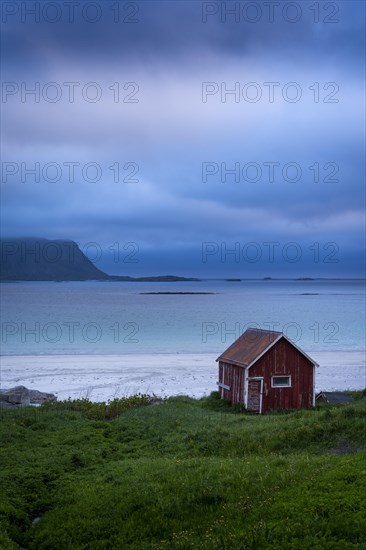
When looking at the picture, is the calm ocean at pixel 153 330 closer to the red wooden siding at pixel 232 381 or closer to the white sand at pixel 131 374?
the white sand at pixel 131 374

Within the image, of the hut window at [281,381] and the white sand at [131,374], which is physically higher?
the hut window at [281,381]

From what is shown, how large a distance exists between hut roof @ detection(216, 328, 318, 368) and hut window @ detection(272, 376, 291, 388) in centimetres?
174

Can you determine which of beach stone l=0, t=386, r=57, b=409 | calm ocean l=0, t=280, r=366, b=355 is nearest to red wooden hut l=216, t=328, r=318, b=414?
beach stone l=0, t=386, r=57, b=409

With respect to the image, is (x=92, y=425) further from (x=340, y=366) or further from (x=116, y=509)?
(x=340, y=366)

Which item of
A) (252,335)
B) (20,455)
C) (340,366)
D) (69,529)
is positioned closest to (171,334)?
(340,366)

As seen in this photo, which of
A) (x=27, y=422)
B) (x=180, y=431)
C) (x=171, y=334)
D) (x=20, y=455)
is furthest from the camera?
(x=171, y=334)

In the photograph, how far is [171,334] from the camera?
95438mm

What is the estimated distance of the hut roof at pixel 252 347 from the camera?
112 ft

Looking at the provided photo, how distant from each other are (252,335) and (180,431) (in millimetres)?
13158

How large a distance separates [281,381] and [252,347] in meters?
2.67

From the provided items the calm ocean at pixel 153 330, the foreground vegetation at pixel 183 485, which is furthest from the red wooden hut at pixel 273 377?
the calm ocean at pixel 153 330

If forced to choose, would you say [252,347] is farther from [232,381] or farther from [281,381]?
[281,381]

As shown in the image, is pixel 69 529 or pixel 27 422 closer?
pixel 69 529

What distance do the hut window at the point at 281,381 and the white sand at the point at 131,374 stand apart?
30.0 feet
